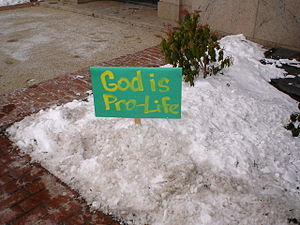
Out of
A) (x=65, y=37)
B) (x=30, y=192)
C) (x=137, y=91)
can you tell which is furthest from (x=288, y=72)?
(x=65, y=37)

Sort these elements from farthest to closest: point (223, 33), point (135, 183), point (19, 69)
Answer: point (223, 33) < point (19, 69) < point (135, 183)

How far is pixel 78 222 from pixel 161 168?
0.77 m

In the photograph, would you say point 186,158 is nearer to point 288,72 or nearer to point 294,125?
point 294,125

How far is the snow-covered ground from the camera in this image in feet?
7.24

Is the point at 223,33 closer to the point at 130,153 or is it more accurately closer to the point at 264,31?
the point at 264,31

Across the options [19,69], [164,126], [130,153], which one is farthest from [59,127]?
[19,69]

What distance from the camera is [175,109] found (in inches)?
102

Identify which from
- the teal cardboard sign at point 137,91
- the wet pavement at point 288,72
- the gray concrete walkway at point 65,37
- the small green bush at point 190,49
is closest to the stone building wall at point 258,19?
the wet pavement at point 288,72

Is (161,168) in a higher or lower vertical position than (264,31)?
lower

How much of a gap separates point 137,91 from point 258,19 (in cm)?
368

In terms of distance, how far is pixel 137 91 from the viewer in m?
2.54

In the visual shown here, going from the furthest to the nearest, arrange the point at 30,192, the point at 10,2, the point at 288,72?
1. the point at 10,2
2. the point at 288,72
3. the point at 30,192

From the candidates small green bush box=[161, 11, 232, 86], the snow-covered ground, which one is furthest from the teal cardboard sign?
small green bush box=[161, 11, 232, 86]

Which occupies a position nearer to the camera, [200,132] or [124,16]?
[200,132]
